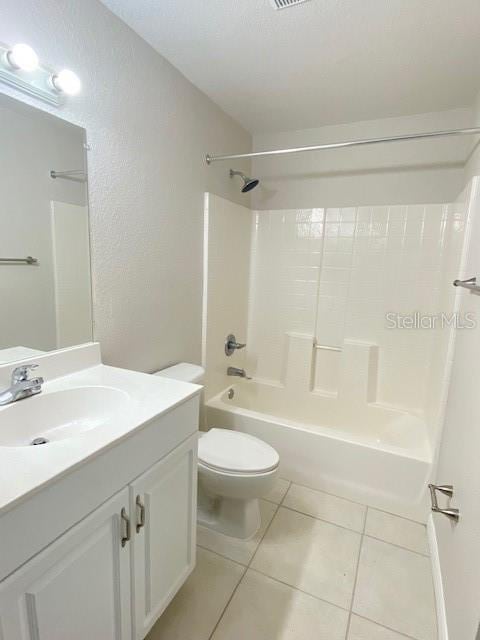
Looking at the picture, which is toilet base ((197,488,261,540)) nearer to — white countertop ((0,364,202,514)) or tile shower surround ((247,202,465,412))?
white countertop ((0,364,202,514))

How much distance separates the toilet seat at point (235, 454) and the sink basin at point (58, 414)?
23.1 inches

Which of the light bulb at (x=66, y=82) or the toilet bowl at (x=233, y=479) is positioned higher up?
the light bulb at (x=66, y=82)

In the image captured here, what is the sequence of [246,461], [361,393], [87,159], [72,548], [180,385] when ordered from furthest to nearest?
[361,393] → [246,461] → [87,159] → [180,385] → [72,548]

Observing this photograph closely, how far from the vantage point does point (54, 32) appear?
3.80 feet

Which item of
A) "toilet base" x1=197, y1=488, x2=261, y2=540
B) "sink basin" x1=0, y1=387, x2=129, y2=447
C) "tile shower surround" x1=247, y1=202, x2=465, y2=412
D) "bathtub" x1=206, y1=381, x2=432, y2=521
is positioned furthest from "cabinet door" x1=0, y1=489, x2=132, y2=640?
"tile shower surround" x1=247, y1=202, x2=465, y2=412

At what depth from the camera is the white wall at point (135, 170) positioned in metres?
1.23

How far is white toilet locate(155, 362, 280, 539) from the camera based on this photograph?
1509mm

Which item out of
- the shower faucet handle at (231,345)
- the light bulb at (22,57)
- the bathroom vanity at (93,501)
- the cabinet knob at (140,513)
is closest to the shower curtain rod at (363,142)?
the light bulb at (22,57)

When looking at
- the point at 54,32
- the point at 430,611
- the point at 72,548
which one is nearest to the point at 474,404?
the point at 430,611

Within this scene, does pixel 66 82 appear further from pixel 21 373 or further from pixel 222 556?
pixel 222 556

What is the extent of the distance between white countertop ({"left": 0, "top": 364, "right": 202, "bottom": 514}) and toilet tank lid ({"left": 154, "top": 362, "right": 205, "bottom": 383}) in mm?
439

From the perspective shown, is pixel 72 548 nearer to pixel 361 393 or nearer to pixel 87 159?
pixel 87 159

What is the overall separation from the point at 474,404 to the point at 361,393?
1319 mm

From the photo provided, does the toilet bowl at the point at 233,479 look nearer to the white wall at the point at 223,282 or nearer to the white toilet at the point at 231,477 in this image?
the white toilet at the point at 231,477
